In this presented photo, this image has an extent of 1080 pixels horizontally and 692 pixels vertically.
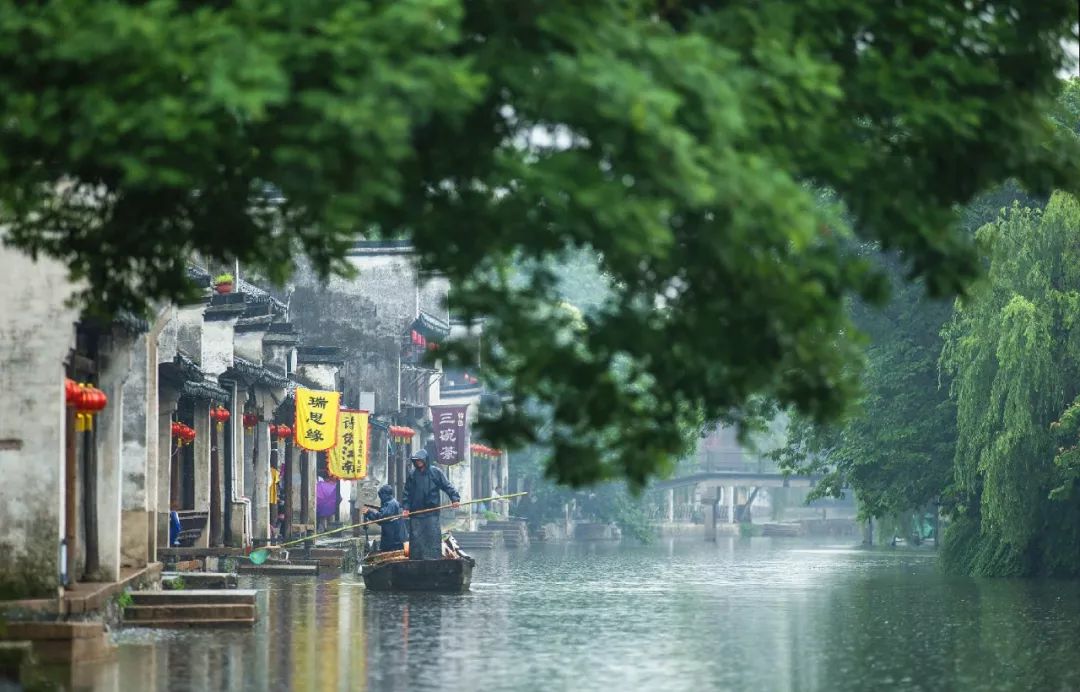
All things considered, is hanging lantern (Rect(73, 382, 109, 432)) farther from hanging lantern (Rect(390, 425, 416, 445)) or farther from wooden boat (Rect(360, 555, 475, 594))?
hanging lantern (Rect(390, 425, 416, 445))

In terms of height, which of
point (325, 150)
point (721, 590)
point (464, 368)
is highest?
point (325, 150)

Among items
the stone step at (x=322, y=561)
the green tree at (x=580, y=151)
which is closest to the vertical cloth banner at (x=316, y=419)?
the stone step at (x=322, y=561)

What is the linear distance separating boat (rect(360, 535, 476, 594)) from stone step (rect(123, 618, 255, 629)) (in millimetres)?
9513

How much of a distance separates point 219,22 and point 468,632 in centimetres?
1542

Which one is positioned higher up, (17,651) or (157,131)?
(157,131)

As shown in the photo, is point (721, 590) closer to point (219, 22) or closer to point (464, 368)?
point (464, 368)

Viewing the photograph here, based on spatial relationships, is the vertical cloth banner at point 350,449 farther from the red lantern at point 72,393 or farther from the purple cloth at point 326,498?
the red lantern at point 72,393

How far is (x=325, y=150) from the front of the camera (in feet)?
32.5

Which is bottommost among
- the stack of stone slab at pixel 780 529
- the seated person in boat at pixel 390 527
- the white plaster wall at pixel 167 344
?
the stack of stone slab at pixel 780 529

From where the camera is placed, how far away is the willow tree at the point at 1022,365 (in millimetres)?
38031

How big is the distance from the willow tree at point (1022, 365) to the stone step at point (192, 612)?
1825cm

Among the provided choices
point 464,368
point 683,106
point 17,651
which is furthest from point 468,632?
point 683,106

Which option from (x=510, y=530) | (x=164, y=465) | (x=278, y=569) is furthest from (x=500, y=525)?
(x=164, y=465)

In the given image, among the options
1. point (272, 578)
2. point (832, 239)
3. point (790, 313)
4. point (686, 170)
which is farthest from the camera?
point (272, 578)
